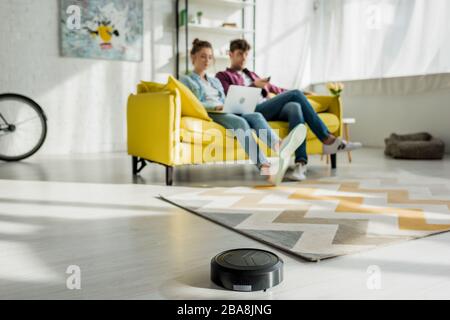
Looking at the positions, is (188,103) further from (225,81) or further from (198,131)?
(225,81)

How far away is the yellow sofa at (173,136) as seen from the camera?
2.71 meters

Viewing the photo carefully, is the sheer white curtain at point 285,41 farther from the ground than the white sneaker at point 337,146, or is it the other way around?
the sheer white curtain at point 285,41

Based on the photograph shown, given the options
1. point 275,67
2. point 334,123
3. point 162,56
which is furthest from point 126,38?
point 334,123

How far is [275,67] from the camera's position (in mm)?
5848

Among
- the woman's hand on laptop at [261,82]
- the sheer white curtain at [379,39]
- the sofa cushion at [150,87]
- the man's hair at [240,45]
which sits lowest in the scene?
the sofa cushion at [150,87]

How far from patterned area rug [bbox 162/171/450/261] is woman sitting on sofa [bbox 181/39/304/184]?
8.0 inches

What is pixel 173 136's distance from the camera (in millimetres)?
2713

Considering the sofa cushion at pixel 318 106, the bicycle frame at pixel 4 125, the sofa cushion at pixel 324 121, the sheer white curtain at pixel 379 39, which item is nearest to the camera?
the sofa cushion at pixel 324 121

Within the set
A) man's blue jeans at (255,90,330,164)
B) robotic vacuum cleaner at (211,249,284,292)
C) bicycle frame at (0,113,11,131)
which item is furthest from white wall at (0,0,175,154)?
robotic vacuum cleaner at (211,249,284,292)

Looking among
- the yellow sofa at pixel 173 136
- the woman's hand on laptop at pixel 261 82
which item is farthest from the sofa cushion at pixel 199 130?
the woman's hand on laptop at pixel 261 82

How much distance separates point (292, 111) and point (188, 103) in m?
0.77

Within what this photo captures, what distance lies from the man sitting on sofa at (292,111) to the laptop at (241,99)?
28 cm

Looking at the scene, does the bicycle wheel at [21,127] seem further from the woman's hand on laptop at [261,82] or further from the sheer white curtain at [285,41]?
the sheer white curtain at [285,41]
